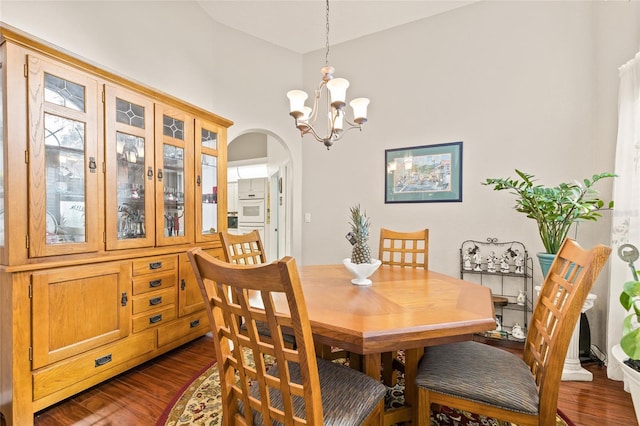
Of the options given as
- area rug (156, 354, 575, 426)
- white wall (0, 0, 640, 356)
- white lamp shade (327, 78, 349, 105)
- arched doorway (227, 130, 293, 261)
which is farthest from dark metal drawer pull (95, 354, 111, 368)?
arched doorway (227, 130, 293, 261)

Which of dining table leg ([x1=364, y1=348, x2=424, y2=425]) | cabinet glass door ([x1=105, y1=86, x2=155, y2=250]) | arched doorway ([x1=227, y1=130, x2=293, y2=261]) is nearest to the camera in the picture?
dining table leg ([x1=364, y1=348, x2=424, y2=425])

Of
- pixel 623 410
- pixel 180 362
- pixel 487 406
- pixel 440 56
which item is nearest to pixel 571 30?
pixel 440 56

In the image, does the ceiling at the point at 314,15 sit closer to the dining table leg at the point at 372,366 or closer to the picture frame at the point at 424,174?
the picture frame at the point at 424,174

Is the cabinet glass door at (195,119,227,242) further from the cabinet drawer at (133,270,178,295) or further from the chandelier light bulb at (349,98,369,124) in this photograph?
the chandelier light bulb at (349,98,369,124)

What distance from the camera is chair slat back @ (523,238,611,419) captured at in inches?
40.1

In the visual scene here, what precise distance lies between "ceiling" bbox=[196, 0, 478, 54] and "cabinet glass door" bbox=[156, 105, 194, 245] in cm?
137

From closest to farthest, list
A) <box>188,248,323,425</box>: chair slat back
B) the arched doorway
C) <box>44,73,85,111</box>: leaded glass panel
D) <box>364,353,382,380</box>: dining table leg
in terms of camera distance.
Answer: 1. <box>188,248,323,425</box>: chair slat back
2. <box>364,353,382,380</box>: dining table leg
3. <box>44,73,85,111</box>: leaded glass panel
4. the arched doorway

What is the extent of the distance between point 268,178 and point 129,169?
2.91 m

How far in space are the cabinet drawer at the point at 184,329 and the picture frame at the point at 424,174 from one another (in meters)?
2.27

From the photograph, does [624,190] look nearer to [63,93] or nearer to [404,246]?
[404,246]

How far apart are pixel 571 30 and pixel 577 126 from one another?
825 millimetres

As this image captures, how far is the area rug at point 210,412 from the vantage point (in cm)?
165

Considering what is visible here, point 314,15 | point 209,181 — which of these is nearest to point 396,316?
point 209,181

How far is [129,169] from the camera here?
214 centimetres
